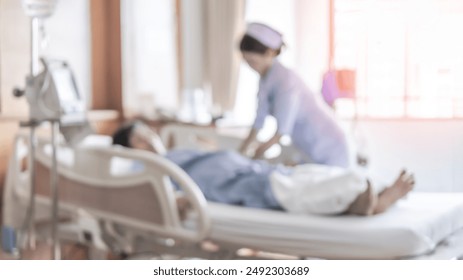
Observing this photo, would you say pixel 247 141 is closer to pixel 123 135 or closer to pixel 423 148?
pixel 123 135

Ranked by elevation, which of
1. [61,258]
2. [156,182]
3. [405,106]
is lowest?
[61,258]

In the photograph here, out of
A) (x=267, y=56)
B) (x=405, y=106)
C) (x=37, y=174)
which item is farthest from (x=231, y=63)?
(x=37, y=174)

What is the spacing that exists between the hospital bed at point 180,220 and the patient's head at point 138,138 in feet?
0.12

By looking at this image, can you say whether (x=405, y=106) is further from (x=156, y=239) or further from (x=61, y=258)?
(x=61, y=258)

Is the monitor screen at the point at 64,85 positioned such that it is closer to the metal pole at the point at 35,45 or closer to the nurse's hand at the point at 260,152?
the metal pole at the point at 35,45

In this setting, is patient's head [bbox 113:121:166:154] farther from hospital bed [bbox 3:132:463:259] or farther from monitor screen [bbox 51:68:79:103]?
monitor screen [bbox 51:68:79:103]

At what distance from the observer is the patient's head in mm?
1485

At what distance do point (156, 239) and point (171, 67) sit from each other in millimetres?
402

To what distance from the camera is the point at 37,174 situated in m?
1.45

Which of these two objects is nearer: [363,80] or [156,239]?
[363,80]

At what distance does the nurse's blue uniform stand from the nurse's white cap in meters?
0.04

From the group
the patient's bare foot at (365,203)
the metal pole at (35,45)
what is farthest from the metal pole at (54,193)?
the patient's bare foot at (365,203)

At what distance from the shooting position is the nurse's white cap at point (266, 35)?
51.8 inches

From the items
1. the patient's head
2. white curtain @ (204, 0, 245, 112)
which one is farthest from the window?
the patient's head
